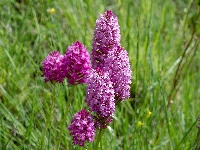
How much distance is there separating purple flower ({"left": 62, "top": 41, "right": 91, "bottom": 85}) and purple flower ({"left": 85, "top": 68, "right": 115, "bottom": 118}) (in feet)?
0.68

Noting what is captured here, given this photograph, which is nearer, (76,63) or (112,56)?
(112,56)

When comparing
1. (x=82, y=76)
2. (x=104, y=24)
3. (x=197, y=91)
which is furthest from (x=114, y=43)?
(x=197, y=91)

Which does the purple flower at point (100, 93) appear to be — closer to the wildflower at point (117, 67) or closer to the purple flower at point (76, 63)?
the wildflower at point (117, 67)

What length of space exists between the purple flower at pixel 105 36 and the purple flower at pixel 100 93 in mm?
135

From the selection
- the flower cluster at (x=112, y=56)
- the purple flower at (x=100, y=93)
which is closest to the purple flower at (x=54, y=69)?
the flower cluster at (x=112, y=56)

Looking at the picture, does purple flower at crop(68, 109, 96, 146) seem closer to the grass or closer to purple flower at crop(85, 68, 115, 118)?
purple flower at crop(85, 68, 115, 118)

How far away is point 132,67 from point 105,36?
1935 mm

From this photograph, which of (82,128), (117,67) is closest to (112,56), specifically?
(117,67)

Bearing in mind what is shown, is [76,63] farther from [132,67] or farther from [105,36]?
[132,67]

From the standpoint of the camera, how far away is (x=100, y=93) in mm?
1649

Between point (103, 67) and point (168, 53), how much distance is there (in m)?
2.40

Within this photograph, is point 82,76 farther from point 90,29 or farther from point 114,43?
point 90,29

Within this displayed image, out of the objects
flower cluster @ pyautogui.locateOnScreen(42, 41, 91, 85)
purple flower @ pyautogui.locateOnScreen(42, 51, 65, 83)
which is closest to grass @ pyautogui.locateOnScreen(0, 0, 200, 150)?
purple flower @ pyautogui.locateOnScreen(42, 51, 65, 83)

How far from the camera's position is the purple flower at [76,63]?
6.21ft
